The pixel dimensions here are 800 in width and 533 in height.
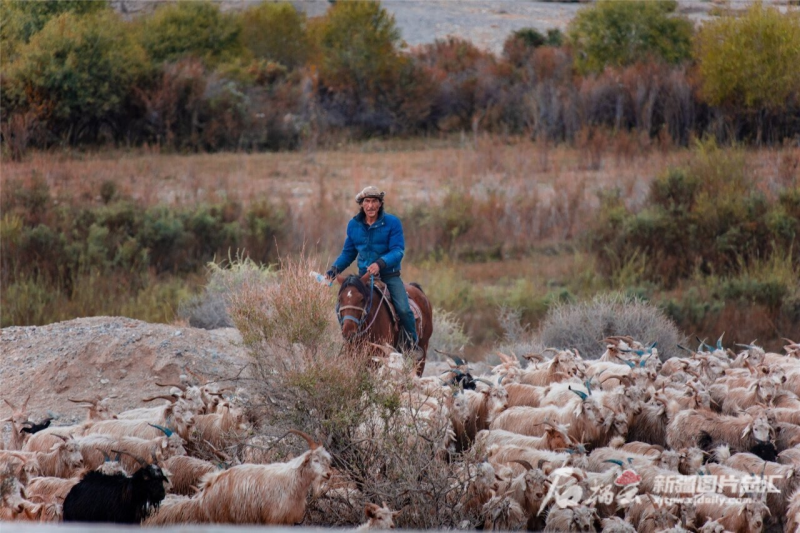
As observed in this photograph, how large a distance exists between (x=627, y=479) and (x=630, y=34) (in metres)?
28.9

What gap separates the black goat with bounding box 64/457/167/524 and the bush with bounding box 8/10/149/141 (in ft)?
73.7

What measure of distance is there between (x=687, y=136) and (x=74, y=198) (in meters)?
15.4

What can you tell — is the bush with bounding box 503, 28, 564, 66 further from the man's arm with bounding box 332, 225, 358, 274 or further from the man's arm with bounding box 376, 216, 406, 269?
the man's arm with bounding box 376, 216, 406, 269

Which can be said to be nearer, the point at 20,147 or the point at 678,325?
the point at 678,325

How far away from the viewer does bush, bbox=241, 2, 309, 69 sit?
42.3m

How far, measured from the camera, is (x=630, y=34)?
3328 centimetres

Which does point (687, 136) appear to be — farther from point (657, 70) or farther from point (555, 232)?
point (555, 232)

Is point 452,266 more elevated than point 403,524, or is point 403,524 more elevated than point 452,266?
point 403,524

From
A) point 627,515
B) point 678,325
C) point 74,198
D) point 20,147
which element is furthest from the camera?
point 20,147

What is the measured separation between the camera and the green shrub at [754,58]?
1977cm

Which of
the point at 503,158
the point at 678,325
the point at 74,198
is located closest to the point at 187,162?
the point at 74,198

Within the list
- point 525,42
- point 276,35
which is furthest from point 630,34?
point 276,35

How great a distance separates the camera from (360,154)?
29875mm

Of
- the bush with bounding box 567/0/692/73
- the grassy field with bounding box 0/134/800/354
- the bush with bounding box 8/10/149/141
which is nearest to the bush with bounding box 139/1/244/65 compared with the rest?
the bush with bounding box 8/10/149/141
